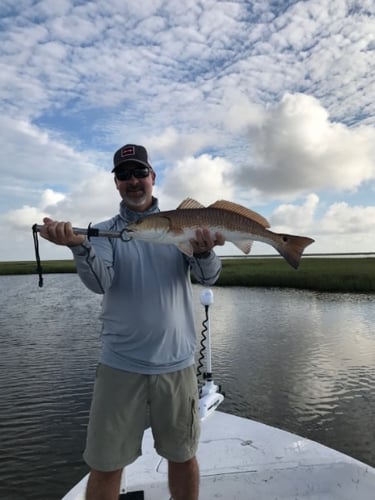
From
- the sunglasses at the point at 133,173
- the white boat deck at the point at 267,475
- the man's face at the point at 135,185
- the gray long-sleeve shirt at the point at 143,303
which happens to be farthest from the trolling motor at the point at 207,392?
the sunglasses at the point at 133,173

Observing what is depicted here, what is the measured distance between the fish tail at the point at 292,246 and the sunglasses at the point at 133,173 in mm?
1414

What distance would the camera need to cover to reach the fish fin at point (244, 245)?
13.0 feet

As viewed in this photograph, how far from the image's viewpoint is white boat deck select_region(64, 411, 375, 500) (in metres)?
4.53

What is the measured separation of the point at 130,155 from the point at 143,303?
1.29m

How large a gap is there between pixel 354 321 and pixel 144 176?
794 inches

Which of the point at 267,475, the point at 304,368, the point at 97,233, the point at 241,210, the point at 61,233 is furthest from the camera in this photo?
the point at 304,368

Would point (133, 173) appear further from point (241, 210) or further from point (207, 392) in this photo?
point (207, 392)

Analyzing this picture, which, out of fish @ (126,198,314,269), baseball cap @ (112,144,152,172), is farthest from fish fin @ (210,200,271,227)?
baseball cap @ (112,144,152,172)

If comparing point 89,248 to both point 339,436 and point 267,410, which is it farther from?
point 267,410

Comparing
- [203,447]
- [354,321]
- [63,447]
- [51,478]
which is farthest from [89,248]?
[354,321]

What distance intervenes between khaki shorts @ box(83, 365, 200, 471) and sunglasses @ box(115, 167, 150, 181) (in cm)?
164

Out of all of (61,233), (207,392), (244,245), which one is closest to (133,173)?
(61,233)

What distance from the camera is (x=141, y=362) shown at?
340cm

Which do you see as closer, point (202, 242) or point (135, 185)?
point (202, 242)
